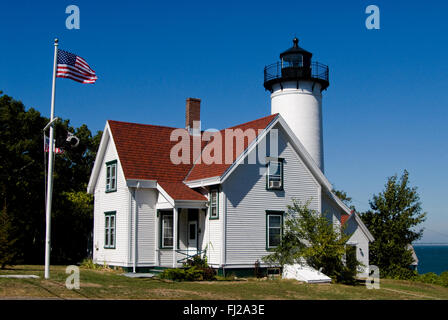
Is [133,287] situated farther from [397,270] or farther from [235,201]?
[397,270]

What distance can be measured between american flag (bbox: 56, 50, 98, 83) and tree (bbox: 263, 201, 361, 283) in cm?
1040

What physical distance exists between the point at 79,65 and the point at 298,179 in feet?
36.1

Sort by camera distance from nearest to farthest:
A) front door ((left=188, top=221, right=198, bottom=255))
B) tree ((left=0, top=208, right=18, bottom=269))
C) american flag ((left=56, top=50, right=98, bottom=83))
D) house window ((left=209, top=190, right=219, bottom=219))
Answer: american flag ((left=56, top=50, right=98, bottom=83)) < tree ((left=0, top=208, right=18, bottom=269)) < house window ((left=209, top=190, right=219, bottom=219)) < front door ((left=188, top=221, right=198, bottom=255))

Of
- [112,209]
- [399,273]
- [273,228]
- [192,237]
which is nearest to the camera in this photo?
[273,228]

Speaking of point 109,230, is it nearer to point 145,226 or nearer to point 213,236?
point 145,226

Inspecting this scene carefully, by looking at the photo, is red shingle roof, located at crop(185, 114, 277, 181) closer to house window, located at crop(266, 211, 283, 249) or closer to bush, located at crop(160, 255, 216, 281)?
house window, located at crop(266, 211, 283, 249)

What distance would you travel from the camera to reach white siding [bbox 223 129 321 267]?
24.0 m

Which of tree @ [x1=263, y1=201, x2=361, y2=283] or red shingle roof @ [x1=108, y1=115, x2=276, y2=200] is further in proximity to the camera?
red shingle roof @ [x1=108, y1=115, x2=276, y2=200]

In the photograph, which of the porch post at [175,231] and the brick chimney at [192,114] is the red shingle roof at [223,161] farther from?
the brick chimney at [192,114]

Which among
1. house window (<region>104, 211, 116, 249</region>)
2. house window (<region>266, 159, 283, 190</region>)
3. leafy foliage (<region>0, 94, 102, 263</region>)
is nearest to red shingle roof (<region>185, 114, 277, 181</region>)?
house window (<region>266, 159, 283, 190</region>)

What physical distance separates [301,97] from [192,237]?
10571 millimetres

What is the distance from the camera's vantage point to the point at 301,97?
31.6 m

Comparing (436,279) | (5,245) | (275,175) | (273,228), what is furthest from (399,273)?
(5,245)

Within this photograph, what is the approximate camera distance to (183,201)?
24250 mm
